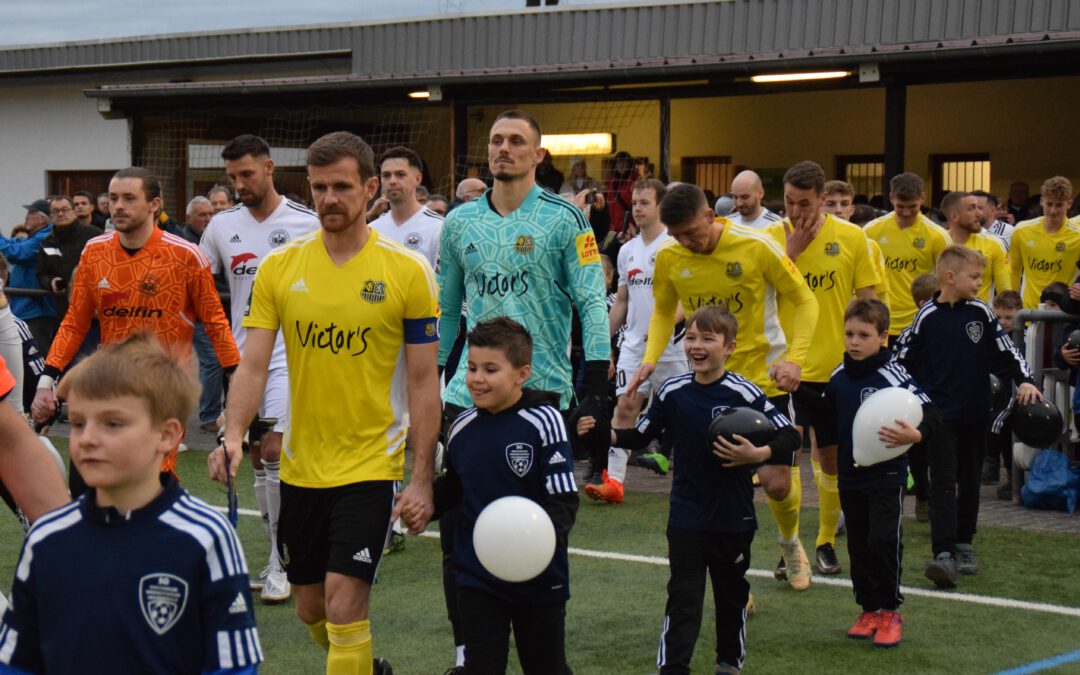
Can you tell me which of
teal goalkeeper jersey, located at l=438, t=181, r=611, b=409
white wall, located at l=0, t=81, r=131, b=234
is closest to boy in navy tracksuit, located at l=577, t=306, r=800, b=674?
teal goalkeeper jersey, located at l=438, t=181, r=611, b=409

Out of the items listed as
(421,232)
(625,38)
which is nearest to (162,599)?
(421,232)

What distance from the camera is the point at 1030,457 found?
10.4 m

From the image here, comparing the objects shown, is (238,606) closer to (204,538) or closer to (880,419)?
(204,538)

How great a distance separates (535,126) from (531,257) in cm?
59

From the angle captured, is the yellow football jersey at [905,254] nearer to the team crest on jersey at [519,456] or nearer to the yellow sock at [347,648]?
the team crest on jersey at [519,456]

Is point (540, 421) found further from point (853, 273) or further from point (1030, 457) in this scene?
point (1030, 457)

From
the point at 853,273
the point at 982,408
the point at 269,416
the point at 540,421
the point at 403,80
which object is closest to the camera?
the point at 540,421

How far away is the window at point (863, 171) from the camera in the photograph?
2331 cm

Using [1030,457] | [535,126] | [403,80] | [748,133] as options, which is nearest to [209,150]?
[403,80]

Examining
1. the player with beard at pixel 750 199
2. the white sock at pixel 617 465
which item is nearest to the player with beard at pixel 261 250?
the white sock at pixel 617 465

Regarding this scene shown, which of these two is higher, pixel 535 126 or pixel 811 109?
pixel 811 109

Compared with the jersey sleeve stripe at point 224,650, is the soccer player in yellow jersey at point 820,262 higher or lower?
higher

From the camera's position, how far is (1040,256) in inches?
509

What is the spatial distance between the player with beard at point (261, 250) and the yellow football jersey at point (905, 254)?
18.7 ft
